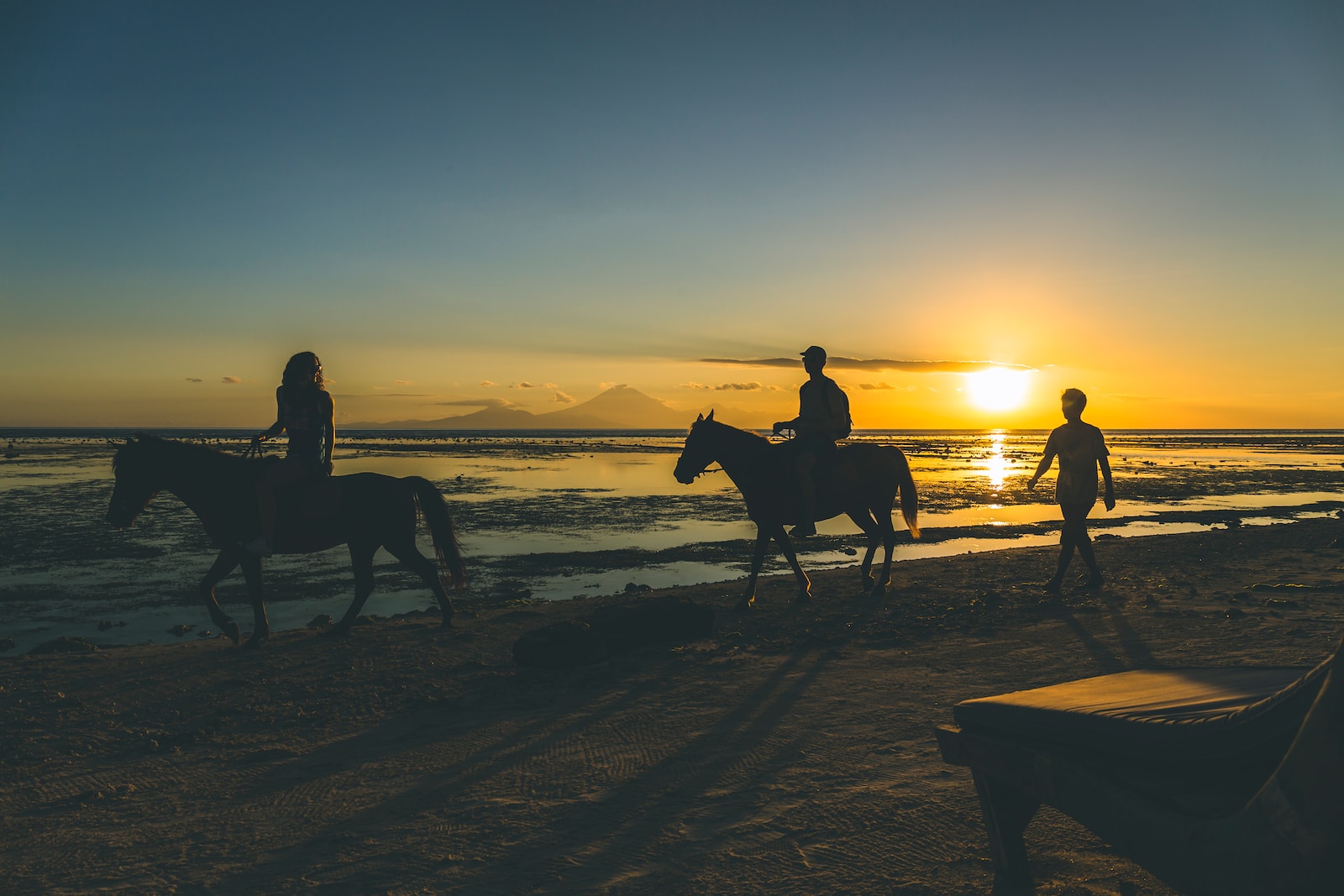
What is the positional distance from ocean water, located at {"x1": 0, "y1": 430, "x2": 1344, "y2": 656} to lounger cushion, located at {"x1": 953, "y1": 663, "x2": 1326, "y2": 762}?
633 cm

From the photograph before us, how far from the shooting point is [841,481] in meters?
10.4

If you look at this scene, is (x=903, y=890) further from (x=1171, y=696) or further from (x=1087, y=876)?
(x=1171, y=696)

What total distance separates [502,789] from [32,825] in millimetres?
2420

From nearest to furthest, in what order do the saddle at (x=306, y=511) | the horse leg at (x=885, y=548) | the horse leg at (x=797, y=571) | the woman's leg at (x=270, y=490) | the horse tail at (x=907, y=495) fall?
the woman's leg at (x=270, y=490) → the saddle at (x=306, y=511) → the horse leg at (x=797, y=571) → the horse leg at (x=885, y=548) → the horse tail at (x=907, y=495)

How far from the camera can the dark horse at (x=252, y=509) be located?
7777 millimetres

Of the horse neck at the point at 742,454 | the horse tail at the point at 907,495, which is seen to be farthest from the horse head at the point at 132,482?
the horse tail at the point at 907,495

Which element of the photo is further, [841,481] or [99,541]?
[99,541]

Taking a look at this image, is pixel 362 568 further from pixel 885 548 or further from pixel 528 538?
pixel 528 538

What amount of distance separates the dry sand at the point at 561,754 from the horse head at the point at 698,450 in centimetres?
234

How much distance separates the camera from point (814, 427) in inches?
400

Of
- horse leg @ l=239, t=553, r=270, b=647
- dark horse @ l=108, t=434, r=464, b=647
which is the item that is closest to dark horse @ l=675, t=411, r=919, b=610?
dark horse @ l=108, t=434, r=464, b=647

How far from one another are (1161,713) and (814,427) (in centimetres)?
786

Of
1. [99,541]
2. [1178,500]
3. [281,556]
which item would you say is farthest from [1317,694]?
[1178,500]

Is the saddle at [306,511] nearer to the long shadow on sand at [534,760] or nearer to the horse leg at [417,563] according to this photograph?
the horse leg at [417,563]
